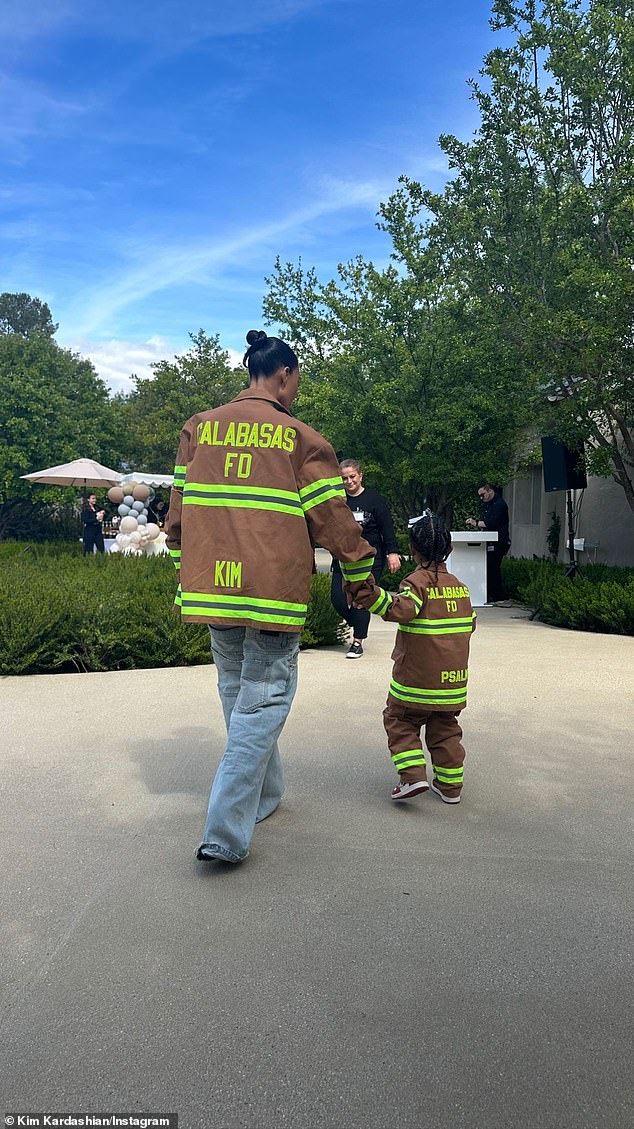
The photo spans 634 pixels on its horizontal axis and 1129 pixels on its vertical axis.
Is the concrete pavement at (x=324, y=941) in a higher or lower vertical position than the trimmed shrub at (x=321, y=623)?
lower

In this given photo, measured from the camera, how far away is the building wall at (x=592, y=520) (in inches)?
662

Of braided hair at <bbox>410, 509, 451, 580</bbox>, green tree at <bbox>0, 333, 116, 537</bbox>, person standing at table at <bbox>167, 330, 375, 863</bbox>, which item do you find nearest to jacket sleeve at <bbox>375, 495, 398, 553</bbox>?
braided hair at <bbox>410, 509, 451, 580</bbox>

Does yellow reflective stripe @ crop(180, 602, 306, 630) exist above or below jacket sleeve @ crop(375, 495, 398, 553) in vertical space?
below

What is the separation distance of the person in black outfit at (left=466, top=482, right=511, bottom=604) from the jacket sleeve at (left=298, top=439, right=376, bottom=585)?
10853mm

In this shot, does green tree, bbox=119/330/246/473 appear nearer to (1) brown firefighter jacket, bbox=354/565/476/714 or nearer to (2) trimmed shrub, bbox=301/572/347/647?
(2) trimmed shrub, bbox=301/572/347/647

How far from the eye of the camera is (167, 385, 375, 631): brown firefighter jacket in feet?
12.1

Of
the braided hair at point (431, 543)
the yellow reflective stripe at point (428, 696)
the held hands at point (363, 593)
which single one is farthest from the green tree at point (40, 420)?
Result: the held hands at point (363, 593)

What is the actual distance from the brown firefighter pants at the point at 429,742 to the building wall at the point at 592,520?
501 inches

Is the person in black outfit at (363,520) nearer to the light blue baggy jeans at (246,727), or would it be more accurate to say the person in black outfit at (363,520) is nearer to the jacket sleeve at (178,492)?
the jacket sleeve at (178,492)

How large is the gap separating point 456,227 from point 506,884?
13.2 metres

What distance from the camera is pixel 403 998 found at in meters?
2.84

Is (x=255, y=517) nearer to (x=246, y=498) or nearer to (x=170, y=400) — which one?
(x=246, y=498)

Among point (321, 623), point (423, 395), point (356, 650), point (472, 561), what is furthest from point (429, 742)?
point (423, 395)

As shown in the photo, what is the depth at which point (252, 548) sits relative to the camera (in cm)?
367
